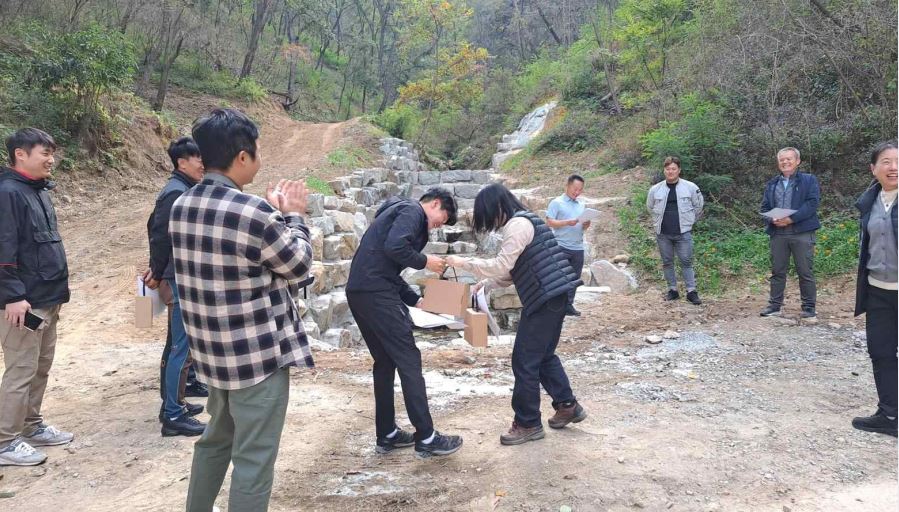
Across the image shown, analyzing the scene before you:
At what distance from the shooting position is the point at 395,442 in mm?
3562

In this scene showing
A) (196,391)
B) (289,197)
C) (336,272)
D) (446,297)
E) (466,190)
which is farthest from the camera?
(466,190)

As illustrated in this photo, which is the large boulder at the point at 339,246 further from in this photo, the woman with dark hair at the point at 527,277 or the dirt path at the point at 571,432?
the woman with dark hair at the point at 527,277

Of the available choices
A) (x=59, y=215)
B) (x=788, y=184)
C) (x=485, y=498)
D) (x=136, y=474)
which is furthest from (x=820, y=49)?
(x=59, y=215)

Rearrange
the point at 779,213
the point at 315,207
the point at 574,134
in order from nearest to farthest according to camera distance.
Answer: the point at 779,213, the point at 315,207, the point at 574,134

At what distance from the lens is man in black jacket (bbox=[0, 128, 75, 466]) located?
124 inches

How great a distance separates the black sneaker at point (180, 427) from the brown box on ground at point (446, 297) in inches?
65.2

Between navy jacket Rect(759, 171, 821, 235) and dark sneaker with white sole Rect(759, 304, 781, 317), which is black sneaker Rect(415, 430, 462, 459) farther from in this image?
navy jacket Rect(759, 171, 821, 235)

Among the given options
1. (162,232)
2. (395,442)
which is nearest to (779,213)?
(395,442)

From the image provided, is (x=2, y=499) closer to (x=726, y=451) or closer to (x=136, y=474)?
(x=136, y=474)

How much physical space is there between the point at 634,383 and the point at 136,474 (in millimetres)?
3552

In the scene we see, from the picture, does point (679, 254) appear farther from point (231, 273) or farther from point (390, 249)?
point (231, 273)

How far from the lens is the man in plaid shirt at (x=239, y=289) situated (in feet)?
6.86

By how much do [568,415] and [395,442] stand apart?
1.11 m

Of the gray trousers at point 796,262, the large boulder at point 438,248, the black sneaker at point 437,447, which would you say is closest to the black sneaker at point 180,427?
the black sneaker at point 437,447
